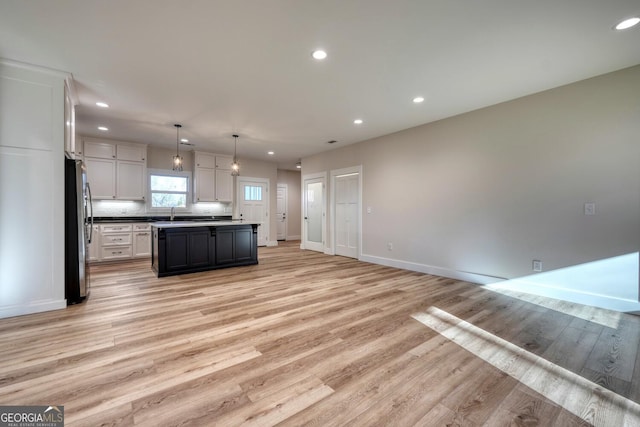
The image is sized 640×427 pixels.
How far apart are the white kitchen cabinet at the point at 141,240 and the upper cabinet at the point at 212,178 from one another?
1.33 metres

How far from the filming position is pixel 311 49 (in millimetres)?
2566

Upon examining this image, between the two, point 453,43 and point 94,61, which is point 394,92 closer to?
point 453,43

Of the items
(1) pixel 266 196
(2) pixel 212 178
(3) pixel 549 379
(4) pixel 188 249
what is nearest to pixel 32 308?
(4) pixel 188 249

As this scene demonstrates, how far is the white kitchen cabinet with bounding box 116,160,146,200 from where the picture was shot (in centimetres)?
585

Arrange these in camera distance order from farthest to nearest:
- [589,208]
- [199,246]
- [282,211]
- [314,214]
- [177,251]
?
1. [282,211]
2. [314,214]
3. [199,246]
4. [177,251]
5. [589,208]

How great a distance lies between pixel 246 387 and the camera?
5.49ft

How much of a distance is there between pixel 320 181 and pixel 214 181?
9.52 ft

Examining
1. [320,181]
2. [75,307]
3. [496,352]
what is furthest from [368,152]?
[75,307]

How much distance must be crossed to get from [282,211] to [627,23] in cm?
881

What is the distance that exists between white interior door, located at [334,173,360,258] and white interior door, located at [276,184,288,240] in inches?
146

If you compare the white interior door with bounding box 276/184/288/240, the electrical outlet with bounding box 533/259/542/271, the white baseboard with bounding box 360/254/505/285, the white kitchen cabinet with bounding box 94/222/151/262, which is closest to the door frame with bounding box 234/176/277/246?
the white interior door with bounding box 276/184/288/240

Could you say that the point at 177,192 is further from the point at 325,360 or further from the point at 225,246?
the point at 325,360

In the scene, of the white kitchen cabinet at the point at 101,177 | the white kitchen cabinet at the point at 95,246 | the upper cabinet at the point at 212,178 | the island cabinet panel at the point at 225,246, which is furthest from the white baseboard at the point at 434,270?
the white kitchen cabinet at the point at 101,177

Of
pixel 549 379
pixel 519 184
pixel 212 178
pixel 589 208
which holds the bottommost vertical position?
pixel 549 379
